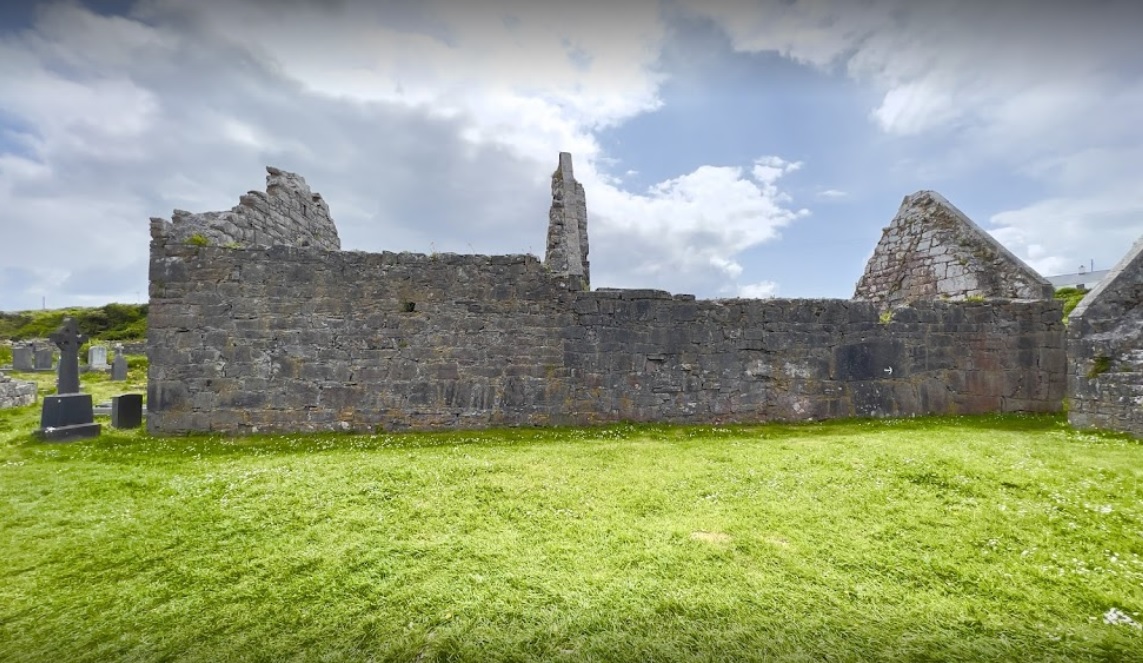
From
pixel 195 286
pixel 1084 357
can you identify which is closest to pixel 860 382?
pixel 1084 357

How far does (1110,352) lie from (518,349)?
1054 cm

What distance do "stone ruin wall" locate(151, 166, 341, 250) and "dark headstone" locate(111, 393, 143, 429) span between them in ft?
11.2

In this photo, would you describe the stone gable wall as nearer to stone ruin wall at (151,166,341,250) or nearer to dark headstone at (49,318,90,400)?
stone ruin wall at (151,166,341,250)

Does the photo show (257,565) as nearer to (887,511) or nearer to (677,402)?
(887,511)

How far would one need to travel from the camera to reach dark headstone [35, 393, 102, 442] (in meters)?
9.05

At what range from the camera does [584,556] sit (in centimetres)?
450

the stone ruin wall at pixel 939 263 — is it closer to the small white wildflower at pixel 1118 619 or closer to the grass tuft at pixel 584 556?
the grass tuft at pixel 584 556

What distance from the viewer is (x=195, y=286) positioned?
949cm

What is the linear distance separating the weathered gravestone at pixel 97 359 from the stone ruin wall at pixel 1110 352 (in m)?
37.5

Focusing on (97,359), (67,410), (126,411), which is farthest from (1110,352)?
(97,359)

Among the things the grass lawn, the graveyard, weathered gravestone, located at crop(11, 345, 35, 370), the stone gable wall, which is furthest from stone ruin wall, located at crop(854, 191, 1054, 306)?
weathered gravestone, located at crop(11, 345, 35, 370)

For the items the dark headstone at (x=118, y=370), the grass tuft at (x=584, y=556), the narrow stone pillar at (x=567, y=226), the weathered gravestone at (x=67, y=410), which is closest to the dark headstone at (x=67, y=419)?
the weathered gravestone at (x=67, y=410)

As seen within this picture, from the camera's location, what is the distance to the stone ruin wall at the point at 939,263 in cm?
1185

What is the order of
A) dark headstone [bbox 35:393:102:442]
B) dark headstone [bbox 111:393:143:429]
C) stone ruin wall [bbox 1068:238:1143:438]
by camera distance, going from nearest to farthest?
1. stone ruin wall [bbox 1068:238:1143:438]
2. dark headstone [bbox 35:393:102:442]
3. dark headstone [bbox 111:393:143:429]
